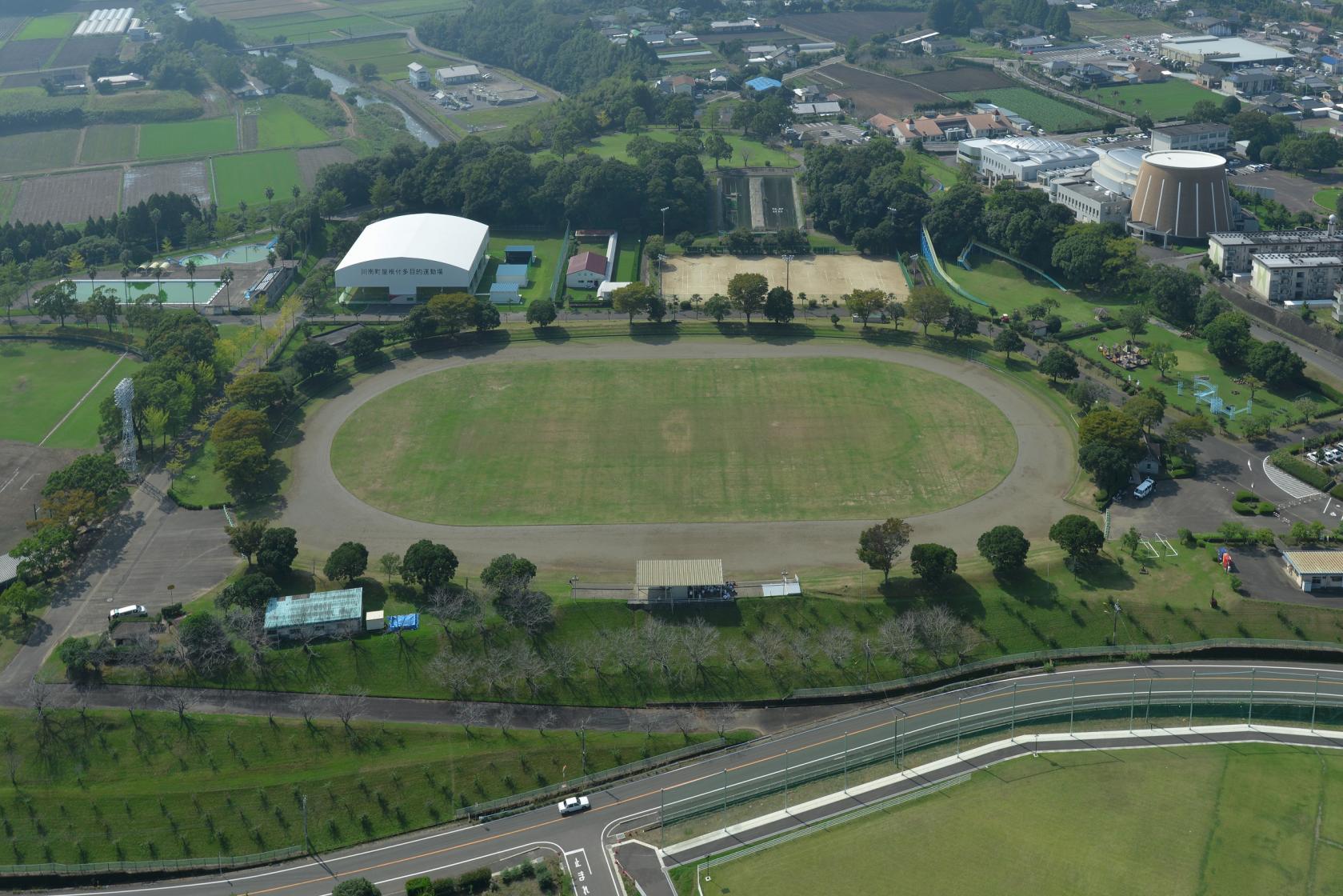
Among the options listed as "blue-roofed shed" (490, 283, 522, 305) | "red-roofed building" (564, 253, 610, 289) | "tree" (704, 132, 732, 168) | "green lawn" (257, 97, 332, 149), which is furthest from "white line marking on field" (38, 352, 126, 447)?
"tree" (704, 132, 732, 168)

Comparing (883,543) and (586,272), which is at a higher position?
(586,272)

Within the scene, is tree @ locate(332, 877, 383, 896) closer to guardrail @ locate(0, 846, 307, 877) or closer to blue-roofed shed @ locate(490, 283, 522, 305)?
guardrail @ locate(0, 846, 307, 877)

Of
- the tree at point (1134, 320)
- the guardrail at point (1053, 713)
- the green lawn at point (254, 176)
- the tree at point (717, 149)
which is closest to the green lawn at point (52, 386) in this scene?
the green lawn at point (254, 176)

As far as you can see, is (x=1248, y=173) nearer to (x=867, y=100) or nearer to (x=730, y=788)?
(x=867, y=100)

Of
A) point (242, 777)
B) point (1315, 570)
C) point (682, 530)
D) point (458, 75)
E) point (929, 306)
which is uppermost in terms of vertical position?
point (458, 75)

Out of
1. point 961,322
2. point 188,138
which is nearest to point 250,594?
point 961,322

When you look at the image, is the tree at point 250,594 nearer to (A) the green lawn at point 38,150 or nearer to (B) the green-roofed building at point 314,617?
(B) the green-roofed building at point 314,617

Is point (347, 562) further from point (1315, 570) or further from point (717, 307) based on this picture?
point (1315, 570)
